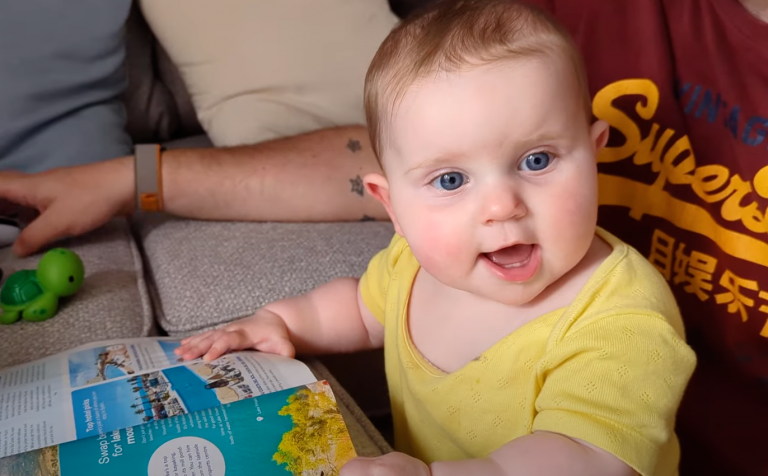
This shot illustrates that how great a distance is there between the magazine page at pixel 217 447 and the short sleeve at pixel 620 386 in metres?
0.19

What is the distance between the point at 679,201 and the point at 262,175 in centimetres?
74

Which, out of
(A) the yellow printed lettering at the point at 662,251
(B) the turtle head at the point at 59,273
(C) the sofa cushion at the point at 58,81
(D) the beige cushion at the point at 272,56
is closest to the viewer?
(A) the yellow printed lettering at the point at 662,251

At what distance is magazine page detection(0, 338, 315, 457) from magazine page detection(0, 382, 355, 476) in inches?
1.8

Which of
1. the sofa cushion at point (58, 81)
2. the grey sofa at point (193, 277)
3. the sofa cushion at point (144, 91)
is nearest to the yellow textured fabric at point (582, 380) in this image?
the grey sofa at point (193, 277)

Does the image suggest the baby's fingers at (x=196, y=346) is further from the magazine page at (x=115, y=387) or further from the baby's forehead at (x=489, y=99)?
the baby's forehead at (x=489, y=99)

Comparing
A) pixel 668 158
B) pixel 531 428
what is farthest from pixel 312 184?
pixel 531 428

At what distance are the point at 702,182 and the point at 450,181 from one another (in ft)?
1.32

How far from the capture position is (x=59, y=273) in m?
0.97


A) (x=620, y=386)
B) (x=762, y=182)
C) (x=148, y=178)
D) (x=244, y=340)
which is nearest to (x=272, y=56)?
(x=148, y=178)

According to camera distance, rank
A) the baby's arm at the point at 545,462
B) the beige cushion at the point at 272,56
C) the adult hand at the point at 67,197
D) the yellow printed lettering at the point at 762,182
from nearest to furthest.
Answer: the baby's arm at the point at 545,462 < the yellow printed lettering at the point at 762,182 < the adult hand at the point at 67,197 < the beige cushion at the point at 272,56

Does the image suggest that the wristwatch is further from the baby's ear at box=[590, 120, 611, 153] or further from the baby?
the baby's ear at box=[590, 120, 611, 153]

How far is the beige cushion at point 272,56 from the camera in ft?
4.70

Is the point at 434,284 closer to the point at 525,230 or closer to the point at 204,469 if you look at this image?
the point at 525,230

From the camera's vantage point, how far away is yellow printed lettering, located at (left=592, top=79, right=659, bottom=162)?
881 millimetres
